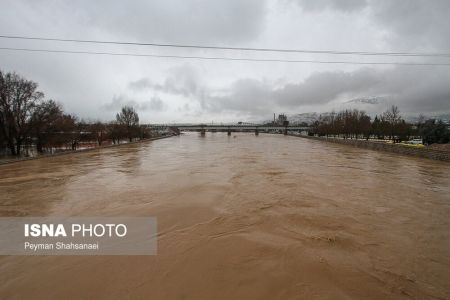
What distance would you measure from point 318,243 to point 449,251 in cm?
311

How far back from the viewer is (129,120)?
238 ft

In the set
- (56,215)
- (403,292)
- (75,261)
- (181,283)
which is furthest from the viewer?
(56,215)

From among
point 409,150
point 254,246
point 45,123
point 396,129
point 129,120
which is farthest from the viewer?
point 129,120

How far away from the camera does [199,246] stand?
5.84m

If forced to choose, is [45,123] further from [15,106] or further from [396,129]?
[396,129]

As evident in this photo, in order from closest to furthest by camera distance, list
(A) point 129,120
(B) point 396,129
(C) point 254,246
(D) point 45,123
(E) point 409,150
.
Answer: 1. (C) point 254,246
2. (E) point 409,150
3. (D) point 45,123
4. (B) point 396,129
5. (A) point 129,120

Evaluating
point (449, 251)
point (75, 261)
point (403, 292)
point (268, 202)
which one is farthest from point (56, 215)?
point (449, 251)

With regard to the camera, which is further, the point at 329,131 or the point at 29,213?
the point at 329,131

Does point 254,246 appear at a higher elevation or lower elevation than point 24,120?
lower

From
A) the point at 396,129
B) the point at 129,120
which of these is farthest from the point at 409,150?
the point at 129,120

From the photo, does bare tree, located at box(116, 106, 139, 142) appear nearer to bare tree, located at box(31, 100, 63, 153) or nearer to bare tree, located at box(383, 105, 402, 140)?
bare tree, located at box(31, 100, 63, 153)

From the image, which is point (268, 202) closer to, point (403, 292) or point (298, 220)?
point (298, 220)

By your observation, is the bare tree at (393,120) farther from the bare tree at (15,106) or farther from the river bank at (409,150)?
the bare tree at (15,106)

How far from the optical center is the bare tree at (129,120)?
6948 cm
